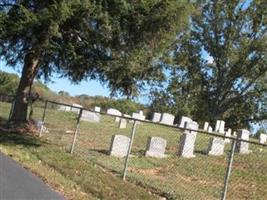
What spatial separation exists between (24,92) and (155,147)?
7.06 metres

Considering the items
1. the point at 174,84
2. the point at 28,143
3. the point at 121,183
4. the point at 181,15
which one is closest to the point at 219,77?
the point at 174,84

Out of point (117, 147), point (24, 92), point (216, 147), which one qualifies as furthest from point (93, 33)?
point (216, 147)

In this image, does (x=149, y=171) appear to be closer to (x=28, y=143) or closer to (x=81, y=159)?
(x=81, y=159)

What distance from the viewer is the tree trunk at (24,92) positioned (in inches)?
926

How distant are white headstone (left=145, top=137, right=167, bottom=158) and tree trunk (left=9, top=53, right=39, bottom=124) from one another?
20.9 feet

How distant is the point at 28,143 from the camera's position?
17609mm

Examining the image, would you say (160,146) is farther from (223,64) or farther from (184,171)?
(223,64)

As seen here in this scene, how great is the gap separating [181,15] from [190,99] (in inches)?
1736

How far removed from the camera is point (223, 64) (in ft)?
196

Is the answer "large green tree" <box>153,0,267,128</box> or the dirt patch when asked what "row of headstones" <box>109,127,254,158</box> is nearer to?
the dirt patch

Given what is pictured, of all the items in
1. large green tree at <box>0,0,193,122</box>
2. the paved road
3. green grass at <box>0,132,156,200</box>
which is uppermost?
large green tree at <box>0,0,193,122</box>

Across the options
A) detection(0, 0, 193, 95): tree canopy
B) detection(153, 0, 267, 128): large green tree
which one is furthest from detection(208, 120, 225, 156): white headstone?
detection(153, 0, 267, 128): large green tree

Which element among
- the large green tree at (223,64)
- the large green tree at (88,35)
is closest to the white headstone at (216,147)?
the large green tree at (88,35)

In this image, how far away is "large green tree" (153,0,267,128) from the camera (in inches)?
2287
